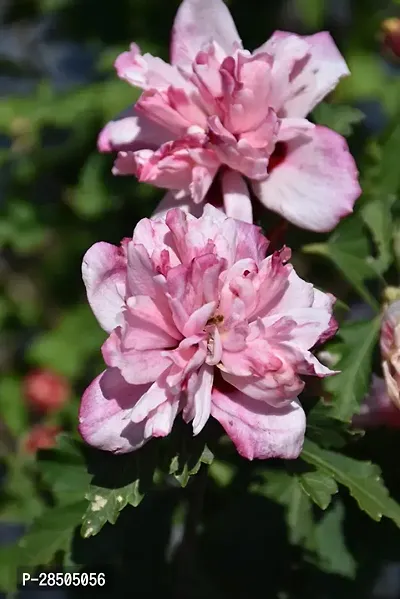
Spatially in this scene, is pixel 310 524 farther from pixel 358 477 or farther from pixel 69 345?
pixel 69 345

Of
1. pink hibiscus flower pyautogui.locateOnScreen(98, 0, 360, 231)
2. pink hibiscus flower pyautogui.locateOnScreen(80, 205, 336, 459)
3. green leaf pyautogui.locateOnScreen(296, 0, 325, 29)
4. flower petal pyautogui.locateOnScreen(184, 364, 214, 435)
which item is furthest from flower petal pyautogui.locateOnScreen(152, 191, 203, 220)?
green leaf pyautogui.locateOnScreen(296, 0, 325, 29)

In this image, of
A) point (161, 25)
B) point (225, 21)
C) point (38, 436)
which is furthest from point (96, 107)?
point (225, 21)

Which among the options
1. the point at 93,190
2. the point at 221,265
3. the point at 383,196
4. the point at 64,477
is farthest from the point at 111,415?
the point at 93,190

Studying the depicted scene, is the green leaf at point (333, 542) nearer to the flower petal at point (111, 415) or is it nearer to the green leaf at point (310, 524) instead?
the green leaf at point (310, 524)

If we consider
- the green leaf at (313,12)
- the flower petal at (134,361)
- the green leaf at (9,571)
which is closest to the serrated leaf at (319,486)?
the flower petal at (134,361)

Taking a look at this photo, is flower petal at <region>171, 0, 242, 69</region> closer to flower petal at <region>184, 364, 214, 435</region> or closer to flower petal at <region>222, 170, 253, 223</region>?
flower petal at <region>222, 170, 253, 223</region>

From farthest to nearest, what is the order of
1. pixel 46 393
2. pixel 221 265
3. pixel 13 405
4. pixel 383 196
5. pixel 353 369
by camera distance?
pixel 13 405, pixel 46 393, pixel 383 196, pixel 353 369, pixel 221 265
